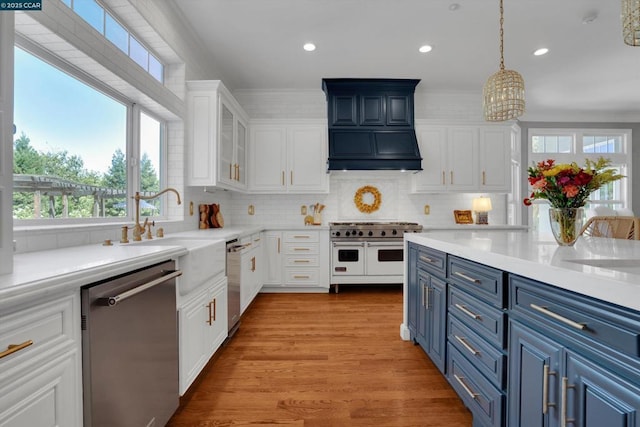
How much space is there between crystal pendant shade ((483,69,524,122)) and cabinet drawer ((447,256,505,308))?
141 cm

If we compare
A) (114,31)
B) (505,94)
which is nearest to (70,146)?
(114,31)

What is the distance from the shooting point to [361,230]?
165 inches

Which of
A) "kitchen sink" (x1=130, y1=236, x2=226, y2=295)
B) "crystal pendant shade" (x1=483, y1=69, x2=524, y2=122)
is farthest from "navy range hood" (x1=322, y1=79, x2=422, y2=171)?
"kitchen sink" (x1=130, y1=236, x2=226, y2=295)

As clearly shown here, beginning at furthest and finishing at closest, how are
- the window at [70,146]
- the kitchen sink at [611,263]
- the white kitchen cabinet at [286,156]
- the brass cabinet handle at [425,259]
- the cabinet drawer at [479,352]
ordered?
the white kitchen cabinet at [286,156] → the brass cabinet handle at [425,259] → the window at [70,146] → the cabinet drawer at [479,352] → the kitchen sink at [611,263]

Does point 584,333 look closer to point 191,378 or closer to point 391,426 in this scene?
point 391,426

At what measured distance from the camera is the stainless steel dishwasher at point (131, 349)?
1.02 m

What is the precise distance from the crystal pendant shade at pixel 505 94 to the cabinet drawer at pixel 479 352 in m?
1.70

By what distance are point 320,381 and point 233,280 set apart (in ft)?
3.75

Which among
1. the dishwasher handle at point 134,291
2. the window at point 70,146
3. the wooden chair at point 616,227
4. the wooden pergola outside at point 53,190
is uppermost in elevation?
the window at point 70,146

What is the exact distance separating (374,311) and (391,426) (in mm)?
1835

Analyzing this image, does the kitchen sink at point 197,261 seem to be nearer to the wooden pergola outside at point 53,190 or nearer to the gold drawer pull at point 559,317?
the wooden pergola outside at point 53,190

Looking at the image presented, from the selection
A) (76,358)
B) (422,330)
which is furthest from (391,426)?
(76,358)

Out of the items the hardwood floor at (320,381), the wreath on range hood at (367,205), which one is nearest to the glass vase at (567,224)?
the hardwood floor at (320,381)

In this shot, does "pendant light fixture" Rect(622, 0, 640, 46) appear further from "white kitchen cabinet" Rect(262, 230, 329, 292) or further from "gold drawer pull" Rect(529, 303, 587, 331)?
"white kitchen cabinet" Rect(262, 230, 329, 292)
